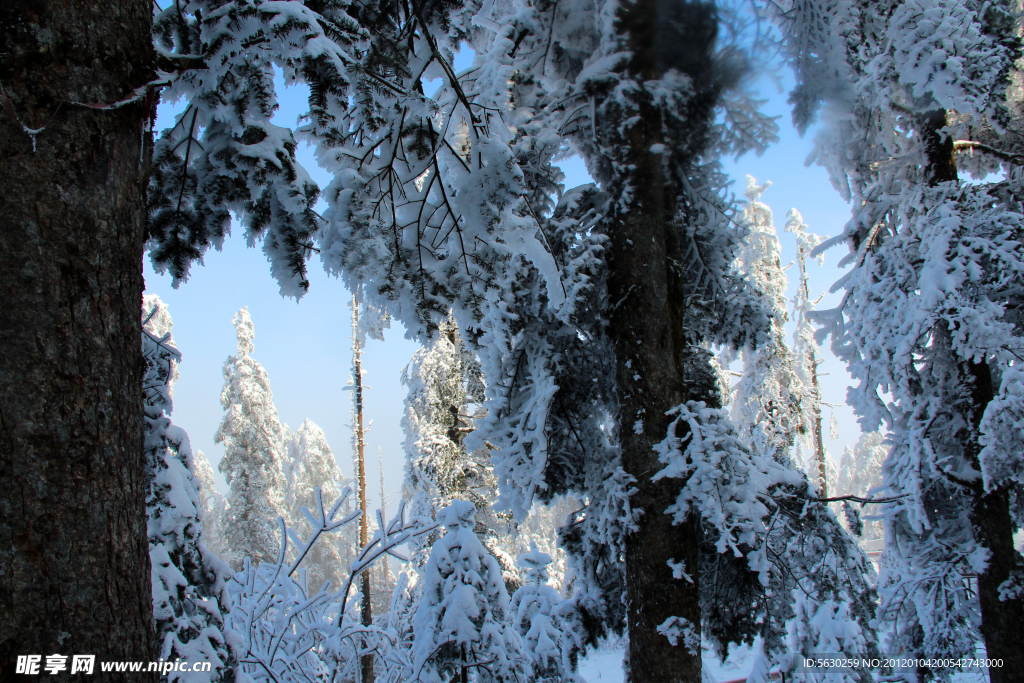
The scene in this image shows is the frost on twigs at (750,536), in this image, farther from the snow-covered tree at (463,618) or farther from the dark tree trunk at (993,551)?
the dark tree trunk at (993,551)

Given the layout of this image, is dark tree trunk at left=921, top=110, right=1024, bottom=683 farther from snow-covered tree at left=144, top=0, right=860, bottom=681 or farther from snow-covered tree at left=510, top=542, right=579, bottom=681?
snow-covered tree at left=510, top=542, right=579, bottom=681

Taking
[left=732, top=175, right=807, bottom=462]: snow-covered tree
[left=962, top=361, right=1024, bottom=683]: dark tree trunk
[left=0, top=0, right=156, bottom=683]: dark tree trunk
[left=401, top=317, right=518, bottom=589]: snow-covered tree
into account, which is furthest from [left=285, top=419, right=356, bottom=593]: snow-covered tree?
[left=0, top=0, right=156, bottom=683]: dark tree trunk

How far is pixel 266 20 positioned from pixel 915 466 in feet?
26.9

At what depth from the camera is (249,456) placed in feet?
73.0

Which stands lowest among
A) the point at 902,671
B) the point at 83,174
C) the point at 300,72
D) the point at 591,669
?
the point at 591,669

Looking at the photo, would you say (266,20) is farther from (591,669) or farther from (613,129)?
(591,669)

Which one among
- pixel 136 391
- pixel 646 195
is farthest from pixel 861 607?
pixel 136 391

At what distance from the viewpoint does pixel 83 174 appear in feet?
5.07

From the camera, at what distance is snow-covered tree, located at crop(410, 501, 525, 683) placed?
4.61 m

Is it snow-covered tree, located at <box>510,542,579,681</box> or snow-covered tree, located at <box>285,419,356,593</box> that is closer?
snow-covered tree, located at <box>510,542,579,681</box>

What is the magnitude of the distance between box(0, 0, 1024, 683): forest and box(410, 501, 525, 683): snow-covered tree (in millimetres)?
28

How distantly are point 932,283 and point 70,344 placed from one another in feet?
26.0

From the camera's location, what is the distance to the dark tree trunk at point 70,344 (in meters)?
1.31

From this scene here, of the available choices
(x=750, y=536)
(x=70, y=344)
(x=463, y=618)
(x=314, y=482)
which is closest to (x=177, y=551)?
(x=70, y=344)
